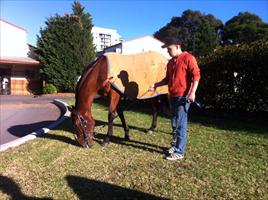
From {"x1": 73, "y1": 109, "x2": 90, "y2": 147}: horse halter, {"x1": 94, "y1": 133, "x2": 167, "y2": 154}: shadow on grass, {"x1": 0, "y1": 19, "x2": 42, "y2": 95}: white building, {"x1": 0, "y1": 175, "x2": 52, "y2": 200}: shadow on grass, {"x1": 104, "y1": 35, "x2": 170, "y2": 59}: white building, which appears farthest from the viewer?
{"x1": 104, "y1": 35, "x2": 170, "y2": 59}: white building

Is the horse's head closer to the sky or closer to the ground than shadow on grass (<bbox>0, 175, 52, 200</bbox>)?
closer to the sky

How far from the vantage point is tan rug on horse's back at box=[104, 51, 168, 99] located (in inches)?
284

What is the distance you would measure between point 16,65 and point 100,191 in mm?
30002

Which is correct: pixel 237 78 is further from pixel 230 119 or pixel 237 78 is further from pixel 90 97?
pixel 90 97

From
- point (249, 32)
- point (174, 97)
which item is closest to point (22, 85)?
point (174, 97)

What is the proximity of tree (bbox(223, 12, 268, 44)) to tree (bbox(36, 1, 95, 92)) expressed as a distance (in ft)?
94.8

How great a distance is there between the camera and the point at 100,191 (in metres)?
4.62

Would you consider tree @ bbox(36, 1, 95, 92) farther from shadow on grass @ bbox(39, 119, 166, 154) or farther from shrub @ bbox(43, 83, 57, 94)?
shadow on grass @ bbox(39, 119, 166, 154)

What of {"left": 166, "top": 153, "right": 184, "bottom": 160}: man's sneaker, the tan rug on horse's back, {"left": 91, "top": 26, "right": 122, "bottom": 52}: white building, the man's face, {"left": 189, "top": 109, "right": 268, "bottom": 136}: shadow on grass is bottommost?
{"left": 166, "top": 153, "right": 184, "bottom": 160}: man's sneaker

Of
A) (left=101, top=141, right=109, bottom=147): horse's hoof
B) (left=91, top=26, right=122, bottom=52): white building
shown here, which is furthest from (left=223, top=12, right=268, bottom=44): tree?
(left=101, top=141, right=109, bottom=147): horse's hoof

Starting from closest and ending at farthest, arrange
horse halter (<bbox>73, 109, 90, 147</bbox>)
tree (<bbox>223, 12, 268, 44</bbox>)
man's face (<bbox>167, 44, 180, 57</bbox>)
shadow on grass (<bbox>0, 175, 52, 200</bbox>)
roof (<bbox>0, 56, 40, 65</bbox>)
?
shadow on grass (<bbox>0, 175, 52, 200</bbox>) < man's face (<bbox>167, 44, 180, 57</bbox>) < horse halter (<bbox>73, 109, 90, 147</bbox>) < roof (<bbox>0, 56, 40, 65</bbox>) < tree (<bbox>223, 12, 268, 44</bbox>)

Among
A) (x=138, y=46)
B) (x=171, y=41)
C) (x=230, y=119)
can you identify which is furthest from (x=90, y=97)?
(x=138, y=46)

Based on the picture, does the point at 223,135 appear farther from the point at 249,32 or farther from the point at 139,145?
the point at 249,32

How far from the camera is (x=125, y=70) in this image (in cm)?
745
